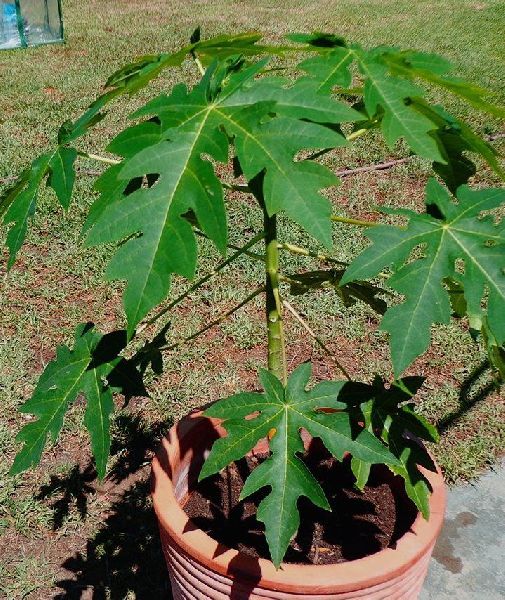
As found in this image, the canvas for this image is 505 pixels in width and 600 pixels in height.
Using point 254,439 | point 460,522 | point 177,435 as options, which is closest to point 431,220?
point 254,439

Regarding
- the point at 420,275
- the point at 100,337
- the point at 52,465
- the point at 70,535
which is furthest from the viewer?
the point at 52,465

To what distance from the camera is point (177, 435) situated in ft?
5.81

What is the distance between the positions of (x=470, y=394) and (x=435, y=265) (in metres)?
1.77

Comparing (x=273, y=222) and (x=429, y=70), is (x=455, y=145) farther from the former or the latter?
(x=273, y=222)

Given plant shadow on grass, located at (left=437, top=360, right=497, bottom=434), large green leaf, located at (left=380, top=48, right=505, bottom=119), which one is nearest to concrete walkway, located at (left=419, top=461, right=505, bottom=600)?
plant shadow on grass, located at (left=437, top=360, right=497, bottom=434)

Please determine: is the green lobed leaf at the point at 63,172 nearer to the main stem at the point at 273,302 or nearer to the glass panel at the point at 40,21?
the main stem at the point at 273,302

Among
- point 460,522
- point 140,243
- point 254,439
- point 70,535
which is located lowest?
point 460,522

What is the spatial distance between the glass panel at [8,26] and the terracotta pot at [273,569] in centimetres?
708

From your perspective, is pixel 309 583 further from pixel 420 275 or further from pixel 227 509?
pixel 420 275

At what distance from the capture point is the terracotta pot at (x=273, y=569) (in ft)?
4.58

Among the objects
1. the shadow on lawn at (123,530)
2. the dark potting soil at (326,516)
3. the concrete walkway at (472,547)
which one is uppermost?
the dark potting soil at (326,516)

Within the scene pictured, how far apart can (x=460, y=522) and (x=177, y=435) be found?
3.71 ft

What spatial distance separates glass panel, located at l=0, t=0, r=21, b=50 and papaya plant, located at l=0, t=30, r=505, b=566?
22.4 feet

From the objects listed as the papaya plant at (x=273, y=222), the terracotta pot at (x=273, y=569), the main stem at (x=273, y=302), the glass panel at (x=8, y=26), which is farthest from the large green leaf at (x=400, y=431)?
the glass panel at (x=8, y=26)
